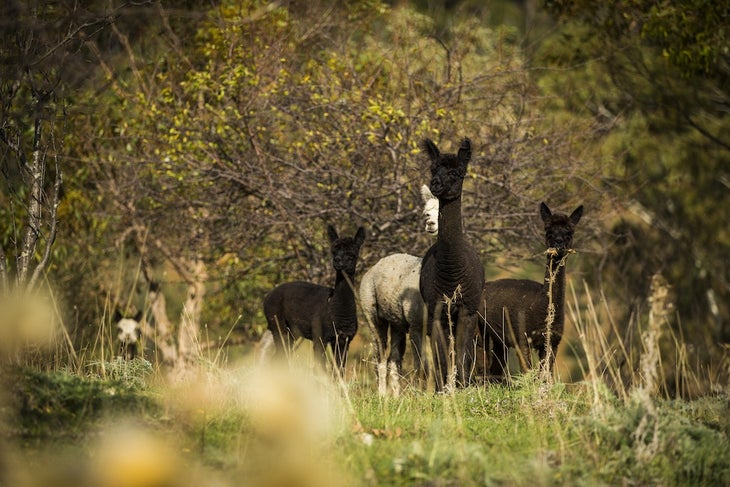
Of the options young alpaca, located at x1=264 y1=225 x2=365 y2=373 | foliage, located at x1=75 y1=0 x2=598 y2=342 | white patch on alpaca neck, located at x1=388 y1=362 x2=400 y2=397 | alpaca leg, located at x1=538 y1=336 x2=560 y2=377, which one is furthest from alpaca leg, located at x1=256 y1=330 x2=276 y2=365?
alpaca leg, located at x1=538 y1=336 x2=560 y2=377

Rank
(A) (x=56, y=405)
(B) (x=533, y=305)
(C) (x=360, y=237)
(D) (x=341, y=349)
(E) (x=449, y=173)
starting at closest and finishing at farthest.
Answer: (A) (x=56, y=405) < (E) (x=449, y=173) < (B) (x=533, y=305) < (C) (x=360, y=237) < (D) (x=341, y=349)

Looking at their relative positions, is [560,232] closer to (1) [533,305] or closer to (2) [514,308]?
(1) [533,305]

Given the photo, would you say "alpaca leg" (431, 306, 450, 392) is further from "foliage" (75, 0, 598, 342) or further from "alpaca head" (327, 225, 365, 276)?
"foliage" (75, 0, 598, 342)

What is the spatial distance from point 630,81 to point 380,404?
15758 millimetres

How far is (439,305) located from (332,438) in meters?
3.71

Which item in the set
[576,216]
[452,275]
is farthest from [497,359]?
[576,216]

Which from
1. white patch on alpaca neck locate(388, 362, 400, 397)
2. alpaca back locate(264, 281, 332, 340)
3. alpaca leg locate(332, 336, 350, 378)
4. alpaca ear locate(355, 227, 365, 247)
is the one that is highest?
alpaca ear locate(355, 227, 365, 247)

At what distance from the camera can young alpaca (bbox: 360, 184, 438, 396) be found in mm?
10992

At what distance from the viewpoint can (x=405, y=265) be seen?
1142 centimetres

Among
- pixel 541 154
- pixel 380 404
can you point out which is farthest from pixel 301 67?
pixel 380 404

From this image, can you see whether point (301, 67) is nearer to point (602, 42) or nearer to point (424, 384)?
point (602, 42)

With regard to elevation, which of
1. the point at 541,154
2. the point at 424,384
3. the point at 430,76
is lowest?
the point at 424,384

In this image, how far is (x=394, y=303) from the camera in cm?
1121

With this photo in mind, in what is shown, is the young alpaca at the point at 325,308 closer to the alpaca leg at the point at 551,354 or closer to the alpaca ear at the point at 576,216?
the alpaca leg at the point at 551,354
